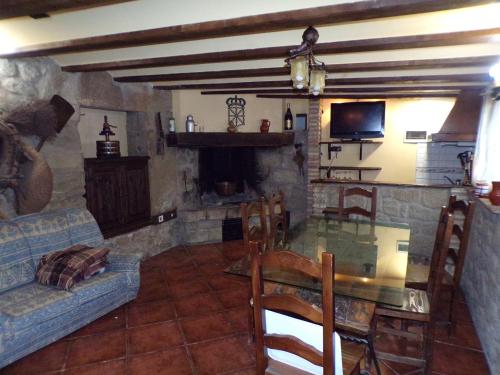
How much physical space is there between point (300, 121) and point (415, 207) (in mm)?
2280

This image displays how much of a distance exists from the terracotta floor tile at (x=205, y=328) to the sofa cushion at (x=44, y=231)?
1.29 metres

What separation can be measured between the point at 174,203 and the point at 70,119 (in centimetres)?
181

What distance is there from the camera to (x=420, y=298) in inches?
83.4

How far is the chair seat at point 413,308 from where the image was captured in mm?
→ 1937

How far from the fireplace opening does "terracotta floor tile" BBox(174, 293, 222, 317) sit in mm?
2178

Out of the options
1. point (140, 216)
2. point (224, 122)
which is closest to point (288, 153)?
point (224, 122)

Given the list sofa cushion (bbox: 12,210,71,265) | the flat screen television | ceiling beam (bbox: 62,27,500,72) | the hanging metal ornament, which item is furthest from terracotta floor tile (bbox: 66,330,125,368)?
the flat screen television

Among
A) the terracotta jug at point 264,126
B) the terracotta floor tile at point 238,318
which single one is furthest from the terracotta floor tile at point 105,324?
the terracotta jug at point 264,126

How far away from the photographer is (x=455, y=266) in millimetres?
2207

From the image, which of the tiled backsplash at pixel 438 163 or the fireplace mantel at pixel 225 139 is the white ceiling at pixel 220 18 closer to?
the fireplace mantel at pixel 225 139

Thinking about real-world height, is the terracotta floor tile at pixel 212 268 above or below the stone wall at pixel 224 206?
below

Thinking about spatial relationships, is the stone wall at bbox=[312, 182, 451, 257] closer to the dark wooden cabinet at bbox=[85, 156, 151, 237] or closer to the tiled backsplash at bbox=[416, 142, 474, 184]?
the tiled backsplash at bbox=[416, 142, 474, 184]

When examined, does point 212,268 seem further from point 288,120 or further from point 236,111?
point 288,120

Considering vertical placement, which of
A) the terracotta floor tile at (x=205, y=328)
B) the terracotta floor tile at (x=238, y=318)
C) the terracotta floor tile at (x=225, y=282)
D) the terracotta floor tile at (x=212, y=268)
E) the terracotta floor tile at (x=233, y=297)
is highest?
the terracotta floor tile at (x=212, y=268)
